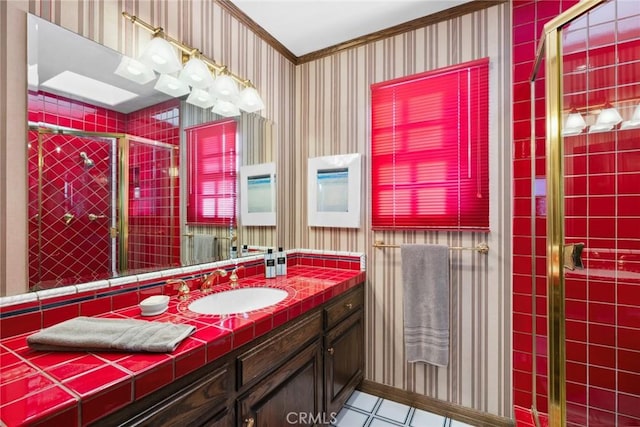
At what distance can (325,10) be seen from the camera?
180cm

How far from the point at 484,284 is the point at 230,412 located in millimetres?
1489

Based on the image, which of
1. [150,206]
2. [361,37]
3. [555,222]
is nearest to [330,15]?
[361,37]

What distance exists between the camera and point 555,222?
1362 mm

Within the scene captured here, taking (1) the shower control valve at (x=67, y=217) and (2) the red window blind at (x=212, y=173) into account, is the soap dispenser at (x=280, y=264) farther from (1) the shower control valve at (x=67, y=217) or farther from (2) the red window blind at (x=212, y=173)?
(1) the shower control valve at (x=67, y=217)

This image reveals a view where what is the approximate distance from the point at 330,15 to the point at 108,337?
6.49ft

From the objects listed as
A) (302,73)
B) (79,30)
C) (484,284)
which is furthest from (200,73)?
(484,284)

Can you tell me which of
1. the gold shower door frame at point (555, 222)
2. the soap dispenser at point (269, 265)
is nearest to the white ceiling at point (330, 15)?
the gold shower door frame at point (555, 222)

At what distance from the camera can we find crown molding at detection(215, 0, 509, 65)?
174 cm

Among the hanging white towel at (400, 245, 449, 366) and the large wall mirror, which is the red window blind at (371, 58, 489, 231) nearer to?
the hanging white towel at (400, 245, 449, 366)

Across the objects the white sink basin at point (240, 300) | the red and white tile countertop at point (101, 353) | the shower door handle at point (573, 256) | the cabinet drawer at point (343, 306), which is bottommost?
the cabinet drawer at point (343, 306)

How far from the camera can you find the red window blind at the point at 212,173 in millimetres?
1559

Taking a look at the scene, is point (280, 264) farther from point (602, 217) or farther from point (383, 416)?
point (602, 217)

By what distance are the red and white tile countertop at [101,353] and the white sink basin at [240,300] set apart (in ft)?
A: 0.18

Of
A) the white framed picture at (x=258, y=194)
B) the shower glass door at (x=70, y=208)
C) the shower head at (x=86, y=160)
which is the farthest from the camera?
the white framed picture at (x=258, y=194)
